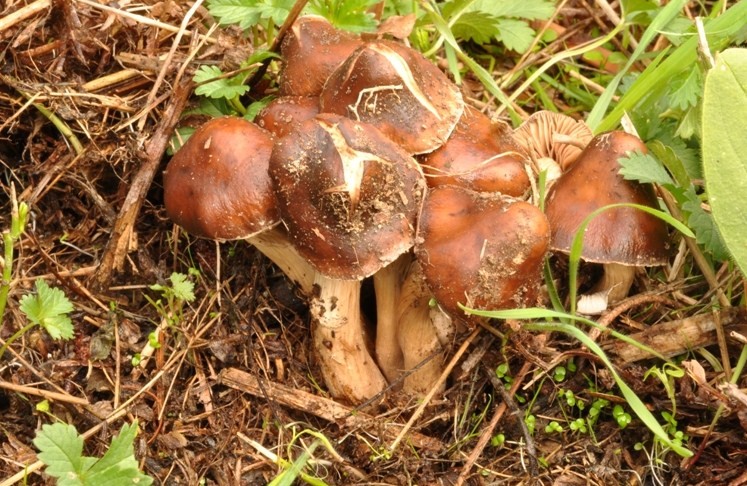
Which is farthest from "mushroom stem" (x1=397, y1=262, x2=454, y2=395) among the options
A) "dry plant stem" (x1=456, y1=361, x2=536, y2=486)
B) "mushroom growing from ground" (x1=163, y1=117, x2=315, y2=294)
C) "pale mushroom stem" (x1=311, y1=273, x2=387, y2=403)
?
"mushroom growing from ground" (x1=163, y1=117, x2=315, y2=294)

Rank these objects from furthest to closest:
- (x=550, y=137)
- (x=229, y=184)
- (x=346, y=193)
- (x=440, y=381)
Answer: (x=550, y=137), (x=440, y=381), (x=229, y=184), (x=346, y=193)

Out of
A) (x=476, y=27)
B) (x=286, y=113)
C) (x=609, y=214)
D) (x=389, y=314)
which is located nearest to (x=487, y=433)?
(x=389, y=314)

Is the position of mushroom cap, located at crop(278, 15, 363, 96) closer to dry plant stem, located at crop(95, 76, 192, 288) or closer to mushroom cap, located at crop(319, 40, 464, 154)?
mushroom cap, located at crop(319, 40, 464, 154)

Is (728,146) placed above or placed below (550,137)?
above

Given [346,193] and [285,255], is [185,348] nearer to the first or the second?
[285,255]

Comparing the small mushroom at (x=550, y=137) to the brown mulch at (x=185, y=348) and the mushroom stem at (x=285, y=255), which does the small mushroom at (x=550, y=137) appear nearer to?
the brown mulch at (x=185, y=348)

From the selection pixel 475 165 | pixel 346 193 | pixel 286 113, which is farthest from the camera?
pixel 286 113
